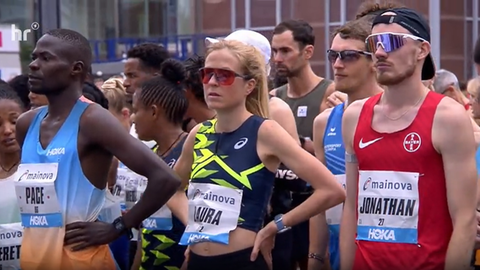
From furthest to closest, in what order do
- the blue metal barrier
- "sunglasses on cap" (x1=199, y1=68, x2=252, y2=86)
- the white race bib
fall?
1. the blue metal barrier
2. the white race bib
3. "sunglasses on cap" (x1=199, y1=68, x2=252, y2=86)

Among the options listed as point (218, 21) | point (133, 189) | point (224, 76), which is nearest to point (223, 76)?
point (224, 76)

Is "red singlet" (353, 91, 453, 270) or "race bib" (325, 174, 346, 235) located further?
"race bib" (325, 174, 346, 235)

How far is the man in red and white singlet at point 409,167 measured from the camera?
3816mm

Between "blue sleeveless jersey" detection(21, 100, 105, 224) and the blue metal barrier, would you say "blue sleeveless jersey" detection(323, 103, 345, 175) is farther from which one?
the blue metal barrier

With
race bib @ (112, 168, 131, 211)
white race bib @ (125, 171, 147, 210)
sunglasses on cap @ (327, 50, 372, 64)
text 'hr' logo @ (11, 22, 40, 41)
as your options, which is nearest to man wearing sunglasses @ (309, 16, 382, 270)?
sunglasses on cap @ (327, 50, 372, 64)

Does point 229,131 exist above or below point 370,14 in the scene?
below

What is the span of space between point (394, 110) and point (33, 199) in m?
1.75

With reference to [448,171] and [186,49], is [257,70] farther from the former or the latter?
[186,49]

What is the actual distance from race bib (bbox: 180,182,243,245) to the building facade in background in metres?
20.8

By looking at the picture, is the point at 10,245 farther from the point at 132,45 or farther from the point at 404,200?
the point at 132,45

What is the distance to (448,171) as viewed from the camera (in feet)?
12.5

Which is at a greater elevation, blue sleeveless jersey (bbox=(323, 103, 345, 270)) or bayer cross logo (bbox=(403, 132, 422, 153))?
bayer cross logo (bbox=(403, 132, 422, 153))

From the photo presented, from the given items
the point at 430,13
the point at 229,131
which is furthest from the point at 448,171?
the point at 430,13

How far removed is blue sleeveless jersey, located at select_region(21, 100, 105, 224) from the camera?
4.14 m
